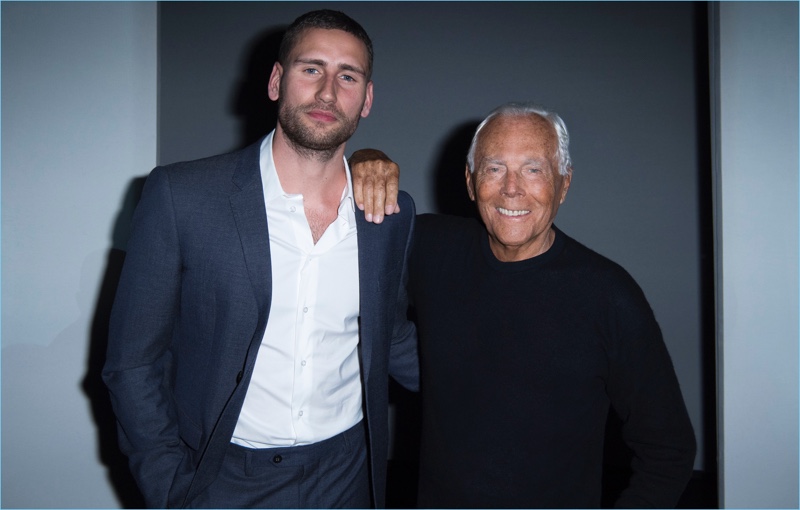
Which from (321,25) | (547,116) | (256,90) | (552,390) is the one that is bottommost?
(552,390)

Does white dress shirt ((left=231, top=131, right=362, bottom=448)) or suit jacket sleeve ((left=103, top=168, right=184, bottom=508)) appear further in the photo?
white dress shirt ((left=231, top=131, right=362, bottom=448))

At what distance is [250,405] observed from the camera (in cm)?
149

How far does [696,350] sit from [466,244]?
6.97 ft

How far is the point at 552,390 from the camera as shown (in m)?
1.42

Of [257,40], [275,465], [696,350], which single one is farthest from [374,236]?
[696,350]

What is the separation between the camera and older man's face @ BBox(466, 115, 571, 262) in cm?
146

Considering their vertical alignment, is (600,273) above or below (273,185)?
below

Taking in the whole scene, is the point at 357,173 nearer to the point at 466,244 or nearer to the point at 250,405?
the point at 466,244

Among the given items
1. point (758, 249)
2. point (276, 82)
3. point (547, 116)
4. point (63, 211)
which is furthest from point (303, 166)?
point (758, 249)

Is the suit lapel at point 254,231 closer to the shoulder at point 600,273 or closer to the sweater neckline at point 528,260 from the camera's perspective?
the sweater neckline at point 528,260

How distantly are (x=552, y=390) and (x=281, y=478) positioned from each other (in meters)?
0.85

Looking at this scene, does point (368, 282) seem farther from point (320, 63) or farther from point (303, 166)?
point (320, 63)

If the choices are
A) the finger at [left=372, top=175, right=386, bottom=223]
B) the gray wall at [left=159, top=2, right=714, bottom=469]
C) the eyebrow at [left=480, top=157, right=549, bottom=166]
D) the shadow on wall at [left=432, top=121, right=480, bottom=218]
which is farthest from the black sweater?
the gray wall at [left=159, top=2, right=714, bottom=469]

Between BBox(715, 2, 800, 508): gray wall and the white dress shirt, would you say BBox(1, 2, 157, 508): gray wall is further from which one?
BBox(715, 2, 800, 508): gray wall
